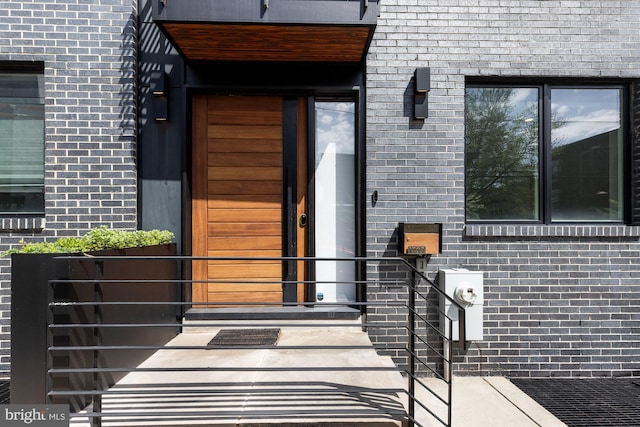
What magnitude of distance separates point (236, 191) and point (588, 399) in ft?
12.9

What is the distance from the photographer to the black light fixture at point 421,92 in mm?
3672

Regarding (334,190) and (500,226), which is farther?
(334,190)

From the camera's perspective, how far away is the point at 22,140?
12.3 feet

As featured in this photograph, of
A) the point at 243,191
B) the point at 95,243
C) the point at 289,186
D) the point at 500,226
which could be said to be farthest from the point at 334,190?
the point at 95,243

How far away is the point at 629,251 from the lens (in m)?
3.82

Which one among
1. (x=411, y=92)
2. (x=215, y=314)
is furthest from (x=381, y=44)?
(x=215, y=314)

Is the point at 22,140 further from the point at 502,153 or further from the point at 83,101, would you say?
the point at 502,153

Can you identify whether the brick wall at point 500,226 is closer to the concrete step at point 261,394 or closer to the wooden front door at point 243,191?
the wooden front door at point 243,191

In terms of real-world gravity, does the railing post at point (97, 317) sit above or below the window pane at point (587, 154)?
below

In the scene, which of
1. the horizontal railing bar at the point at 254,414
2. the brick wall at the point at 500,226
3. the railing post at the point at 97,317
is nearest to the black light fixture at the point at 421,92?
the brick wall at the point at 500,226

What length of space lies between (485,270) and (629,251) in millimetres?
1547

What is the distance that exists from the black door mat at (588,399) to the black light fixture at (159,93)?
448 cm

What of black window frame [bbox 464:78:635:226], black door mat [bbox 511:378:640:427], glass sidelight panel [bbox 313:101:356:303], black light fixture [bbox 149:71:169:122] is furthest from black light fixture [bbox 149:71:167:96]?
black door mat [bbox 511:378:640:427]

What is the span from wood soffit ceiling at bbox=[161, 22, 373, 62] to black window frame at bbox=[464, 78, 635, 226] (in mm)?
1451
